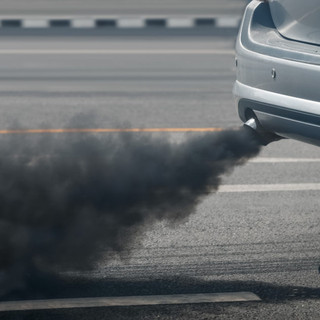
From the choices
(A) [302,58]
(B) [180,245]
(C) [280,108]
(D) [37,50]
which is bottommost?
(D) [37,50]

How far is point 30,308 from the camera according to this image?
419 centimetres

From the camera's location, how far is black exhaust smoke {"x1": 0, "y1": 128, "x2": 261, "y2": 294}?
14.8ft

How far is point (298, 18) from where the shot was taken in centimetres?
444

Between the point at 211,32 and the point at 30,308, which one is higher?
the point at 30,308

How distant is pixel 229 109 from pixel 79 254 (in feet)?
18.1

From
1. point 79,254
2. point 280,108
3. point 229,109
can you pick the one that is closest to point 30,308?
point 79,254

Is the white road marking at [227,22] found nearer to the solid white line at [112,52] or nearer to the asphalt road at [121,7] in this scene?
the asphalt road at [121,7]

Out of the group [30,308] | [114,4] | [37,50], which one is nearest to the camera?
[30,308]

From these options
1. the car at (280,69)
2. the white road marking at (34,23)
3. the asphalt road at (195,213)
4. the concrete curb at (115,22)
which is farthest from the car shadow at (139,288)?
the white road marking at (34,23)

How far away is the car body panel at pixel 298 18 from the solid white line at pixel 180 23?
533 inches

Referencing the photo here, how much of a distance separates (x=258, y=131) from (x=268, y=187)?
6.17 ft

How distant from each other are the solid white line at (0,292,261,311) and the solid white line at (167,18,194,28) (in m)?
14.2

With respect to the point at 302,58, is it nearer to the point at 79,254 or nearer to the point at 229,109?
the point at 79,254

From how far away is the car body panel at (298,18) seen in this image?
4305mm
